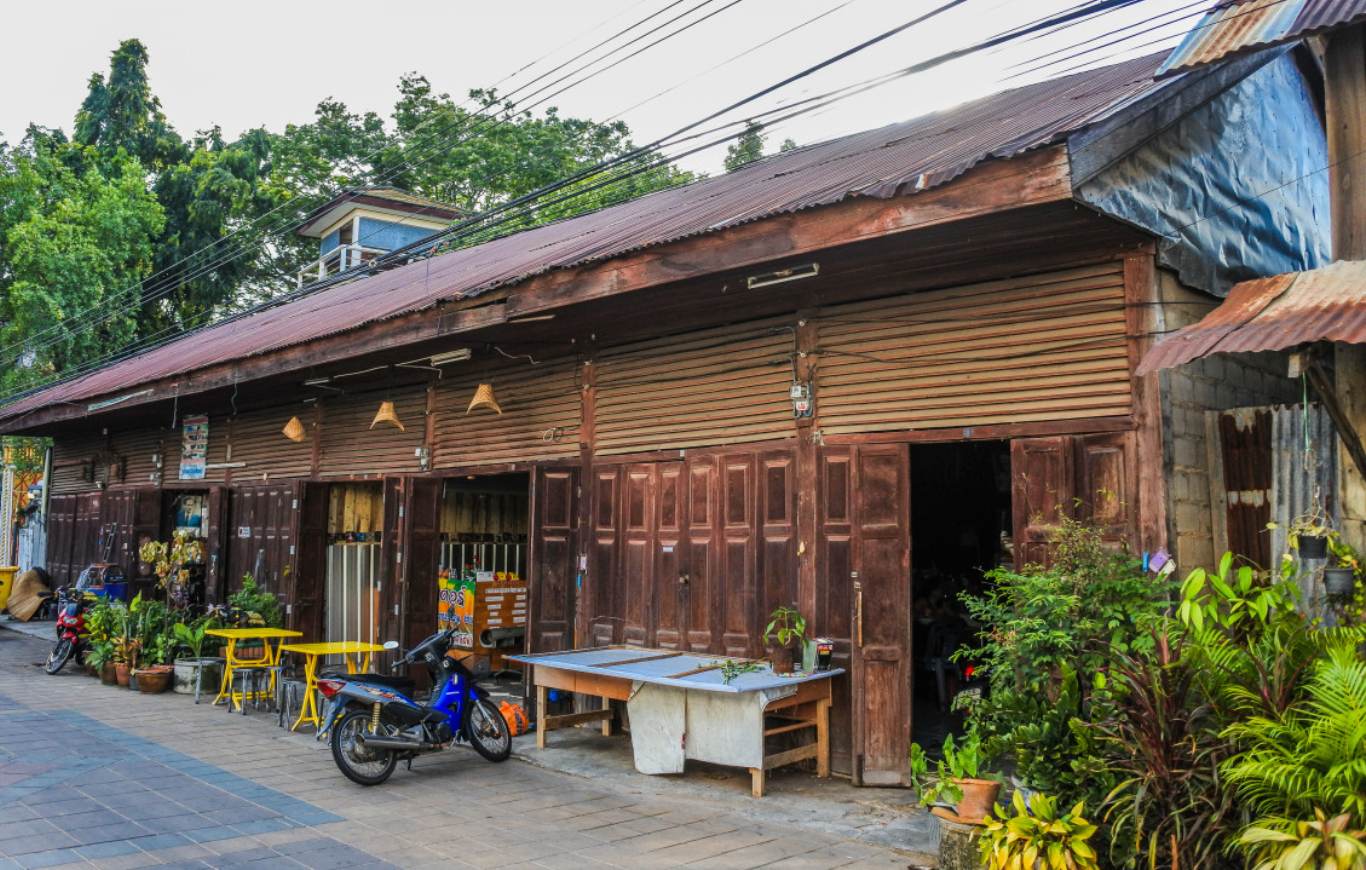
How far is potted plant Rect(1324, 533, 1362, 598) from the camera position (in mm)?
5363

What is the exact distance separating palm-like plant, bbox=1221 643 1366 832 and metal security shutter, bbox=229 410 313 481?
12.8 m

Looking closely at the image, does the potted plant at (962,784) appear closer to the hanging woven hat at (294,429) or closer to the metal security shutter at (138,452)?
the hanging woven hat at (294,429)

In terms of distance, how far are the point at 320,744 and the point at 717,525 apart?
428 cm

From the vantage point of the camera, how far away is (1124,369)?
6.58 metres

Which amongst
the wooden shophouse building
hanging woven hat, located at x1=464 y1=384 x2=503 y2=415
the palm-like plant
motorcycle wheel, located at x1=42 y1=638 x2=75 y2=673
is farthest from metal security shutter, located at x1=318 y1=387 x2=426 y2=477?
the palm-like plant

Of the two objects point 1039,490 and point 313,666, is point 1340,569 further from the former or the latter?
point 313,666

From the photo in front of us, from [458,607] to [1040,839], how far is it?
9541mm

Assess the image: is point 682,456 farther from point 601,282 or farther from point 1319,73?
point 1319,73

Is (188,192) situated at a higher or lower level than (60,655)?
higher

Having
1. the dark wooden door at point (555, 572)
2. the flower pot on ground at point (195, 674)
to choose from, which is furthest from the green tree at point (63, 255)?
the dark wooden door at point (555, 572)

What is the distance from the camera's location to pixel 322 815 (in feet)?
22.1

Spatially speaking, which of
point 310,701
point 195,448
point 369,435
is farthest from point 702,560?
point 195,448

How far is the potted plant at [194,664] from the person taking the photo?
39.1ft

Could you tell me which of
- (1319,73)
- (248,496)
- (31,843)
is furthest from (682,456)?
(248,496)
